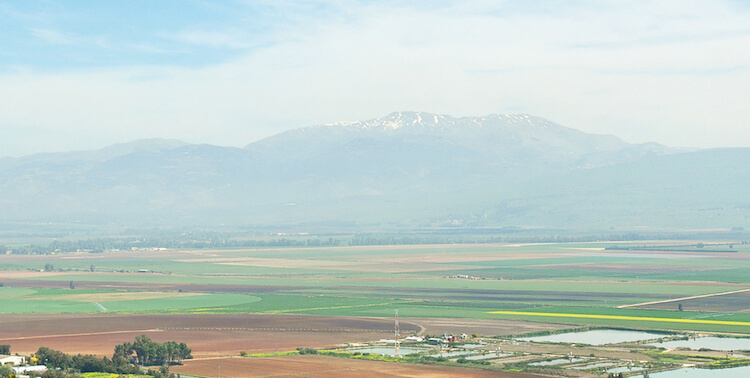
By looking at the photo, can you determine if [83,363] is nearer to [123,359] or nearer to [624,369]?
[123,359]

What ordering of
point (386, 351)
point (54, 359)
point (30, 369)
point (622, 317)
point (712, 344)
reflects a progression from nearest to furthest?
point (30, 369)
point (54, 359)
point (386, 351)
point (712, 344)
point (622, 317)

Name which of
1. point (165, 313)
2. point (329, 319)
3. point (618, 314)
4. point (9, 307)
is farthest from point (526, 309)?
point (9, 307)

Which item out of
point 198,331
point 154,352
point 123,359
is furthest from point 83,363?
point 198,331

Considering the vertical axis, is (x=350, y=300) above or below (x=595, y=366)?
above

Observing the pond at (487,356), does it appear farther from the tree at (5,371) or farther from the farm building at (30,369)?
the tree at (5,371)

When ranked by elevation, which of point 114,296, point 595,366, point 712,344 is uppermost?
point 114,296

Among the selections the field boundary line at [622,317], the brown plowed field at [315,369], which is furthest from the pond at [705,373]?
the field boundary line at [622,317]

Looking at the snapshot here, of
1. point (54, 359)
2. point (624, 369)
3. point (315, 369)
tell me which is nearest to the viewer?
point (624, 369)

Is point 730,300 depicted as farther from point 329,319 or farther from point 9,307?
point 9,307
